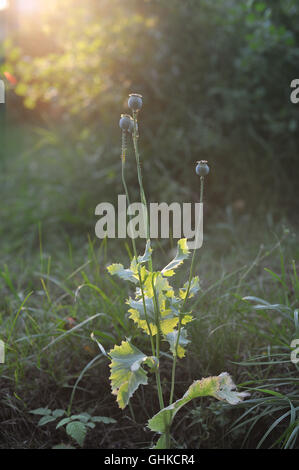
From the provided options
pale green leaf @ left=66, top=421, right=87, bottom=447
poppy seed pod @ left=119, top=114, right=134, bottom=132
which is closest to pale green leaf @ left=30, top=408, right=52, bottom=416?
pale green leaf @ left=66, top=421, right=87, bottom=447

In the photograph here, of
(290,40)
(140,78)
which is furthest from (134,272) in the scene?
(140,78)

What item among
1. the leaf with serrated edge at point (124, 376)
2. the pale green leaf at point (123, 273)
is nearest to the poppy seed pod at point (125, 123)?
the pale green leaf at point (123, 273)

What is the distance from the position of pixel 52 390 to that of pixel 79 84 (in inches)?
97.0

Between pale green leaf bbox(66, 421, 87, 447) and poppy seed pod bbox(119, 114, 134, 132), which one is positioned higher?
poppy seed pod bbox(119, 114, 134, 132)

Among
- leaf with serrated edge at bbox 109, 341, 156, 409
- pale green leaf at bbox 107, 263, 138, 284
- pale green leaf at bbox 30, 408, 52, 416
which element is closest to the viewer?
leaf with serrated edge at bbox 109, 341, 156, 409

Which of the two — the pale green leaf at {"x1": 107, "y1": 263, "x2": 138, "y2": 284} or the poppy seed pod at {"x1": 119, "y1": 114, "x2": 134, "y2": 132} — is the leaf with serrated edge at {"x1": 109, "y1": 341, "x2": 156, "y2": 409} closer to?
the pale green leaf at {"x1": 107, "y1": 263, "x2": 138, "y2": 284}

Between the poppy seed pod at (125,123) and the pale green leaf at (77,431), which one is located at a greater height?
the poppy seed pod at (125,123)

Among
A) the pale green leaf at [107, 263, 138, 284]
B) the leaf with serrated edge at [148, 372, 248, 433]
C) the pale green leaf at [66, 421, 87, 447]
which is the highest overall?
the pale green leaf at [107, 263, 138, 284]

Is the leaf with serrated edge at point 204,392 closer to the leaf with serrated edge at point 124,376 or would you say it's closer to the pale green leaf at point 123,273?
the leaf with serrated edge at point 124,376

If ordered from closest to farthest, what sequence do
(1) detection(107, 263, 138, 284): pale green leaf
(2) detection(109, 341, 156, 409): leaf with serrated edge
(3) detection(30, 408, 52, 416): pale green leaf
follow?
(2) detection(109, 341, 156, 409): leaf with serrated edge
(1) detection(107, 263, 138, 284): pale green leaf
(3) detection(30, 408, 52, 416): pale green leaf

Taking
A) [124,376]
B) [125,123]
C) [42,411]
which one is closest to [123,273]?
[124,376]

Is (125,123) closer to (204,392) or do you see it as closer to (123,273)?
(123,273)

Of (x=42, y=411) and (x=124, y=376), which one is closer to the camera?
(x=124, y=376)

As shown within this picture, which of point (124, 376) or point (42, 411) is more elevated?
point (124, 376)
